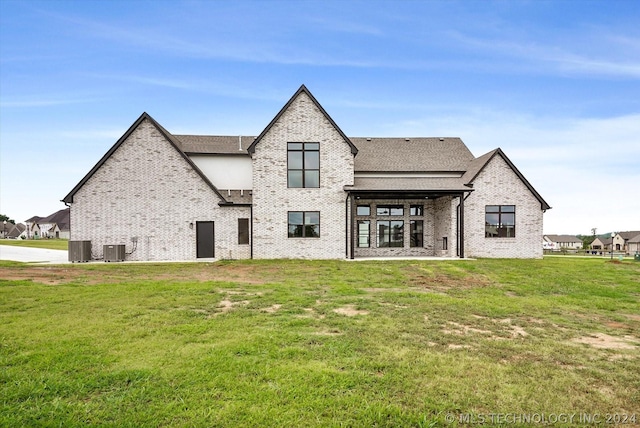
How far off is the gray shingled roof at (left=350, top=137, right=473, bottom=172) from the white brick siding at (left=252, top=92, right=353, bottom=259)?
3.23 meters

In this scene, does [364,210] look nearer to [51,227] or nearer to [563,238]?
[51,227]

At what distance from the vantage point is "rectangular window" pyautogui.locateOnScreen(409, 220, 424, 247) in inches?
989

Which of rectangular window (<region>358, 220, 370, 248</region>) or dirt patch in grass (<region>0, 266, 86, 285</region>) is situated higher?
rectangular window (<region>358, 220, 370, 248</region>)

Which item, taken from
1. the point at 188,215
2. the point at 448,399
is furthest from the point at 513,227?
the point at 448,399

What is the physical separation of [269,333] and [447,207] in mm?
19637

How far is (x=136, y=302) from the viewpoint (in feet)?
28.7

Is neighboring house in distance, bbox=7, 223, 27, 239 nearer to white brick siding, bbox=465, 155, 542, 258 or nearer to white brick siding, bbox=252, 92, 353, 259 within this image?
white brick siding, bbox=252, 92, 353, 259

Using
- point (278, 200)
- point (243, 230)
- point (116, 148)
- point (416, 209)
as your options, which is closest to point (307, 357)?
point (278, 200)

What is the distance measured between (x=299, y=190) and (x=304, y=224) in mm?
2131

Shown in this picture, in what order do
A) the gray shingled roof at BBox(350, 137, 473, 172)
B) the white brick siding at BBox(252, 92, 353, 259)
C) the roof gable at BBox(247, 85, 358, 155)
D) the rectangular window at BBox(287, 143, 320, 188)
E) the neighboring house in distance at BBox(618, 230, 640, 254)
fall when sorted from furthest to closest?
the neighboring house in distance at BBox(618, 230, 640, 254) → the gray shingled roof at BBox(350, 137, 473, 172) → the rectangular window at BBox(287, 143, 320, 188) → the white brick siding at BBox(252, 92, 353, 259) → the roof gable at BBox(247, 85, 358, 155)

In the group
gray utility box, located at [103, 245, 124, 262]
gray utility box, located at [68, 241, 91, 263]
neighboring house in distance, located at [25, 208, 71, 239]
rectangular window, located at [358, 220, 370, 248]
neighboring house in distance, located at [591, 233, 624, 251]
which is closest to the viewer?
gray utility box, located at [68, 241, 91, 263]

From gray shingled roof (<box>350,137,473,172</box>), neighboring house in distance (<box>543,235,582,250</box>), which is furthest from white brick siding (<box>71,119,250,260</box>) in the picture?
neighboring house in distance (<box>543,235,582,250</box>)

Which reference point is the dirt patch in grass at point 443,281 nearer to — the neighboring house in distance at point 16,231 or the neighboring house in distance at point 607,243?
the neighboring house in distance at point 607,243

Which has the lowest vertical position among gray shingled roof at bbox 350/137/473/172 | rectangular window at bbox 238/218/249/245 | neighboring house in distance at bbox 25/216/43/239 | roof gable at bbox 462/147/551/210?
neighboring house in distance at bbox 25/216/43/239
